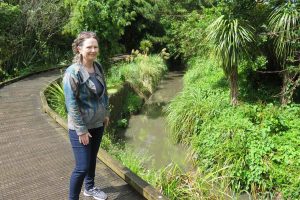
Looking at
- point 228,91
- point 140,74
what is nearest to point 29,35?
point 140,74

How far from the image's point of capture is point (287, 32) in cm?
748

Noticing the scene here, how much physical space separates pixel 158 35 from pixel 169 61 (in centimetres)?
198

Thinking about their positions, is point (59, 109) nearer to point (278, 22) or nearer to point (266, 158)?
point (266, 158)

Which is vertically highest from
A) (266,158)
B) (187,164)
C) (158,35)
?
(158,35)

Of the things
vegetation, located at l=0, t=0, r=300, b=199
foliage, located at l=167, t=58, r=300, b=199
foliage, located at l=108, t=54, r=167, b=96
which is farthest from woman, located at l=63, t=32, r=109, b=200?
foliage, located at l=108, t=54, r=167, b=96

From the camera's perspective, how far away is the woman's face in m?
3.29

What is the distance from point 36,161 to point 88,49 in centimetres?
256

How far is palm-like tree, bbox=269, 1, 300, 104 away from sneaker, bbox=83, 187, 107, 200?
195 inches

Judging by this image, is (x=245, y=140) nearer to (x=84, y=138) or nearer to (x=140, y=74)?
(x=84, y=138)

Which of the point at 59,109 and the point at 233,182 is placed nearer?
the point at 233,182

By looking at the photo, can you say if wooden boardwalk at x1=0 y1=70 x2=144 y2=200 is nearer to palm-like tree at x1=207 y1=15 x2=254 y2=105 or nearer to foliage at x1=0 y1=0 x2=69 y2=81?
palm-like tree at x1=207 y1=15 x2=254 y2=105

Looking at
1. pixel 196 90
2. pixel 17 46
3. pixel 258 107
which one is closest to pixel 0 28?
pixel 17 46

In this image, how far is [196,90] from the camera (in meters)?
9.97

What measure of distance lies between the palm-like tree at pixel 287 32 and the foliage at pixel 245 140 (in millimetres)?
670
